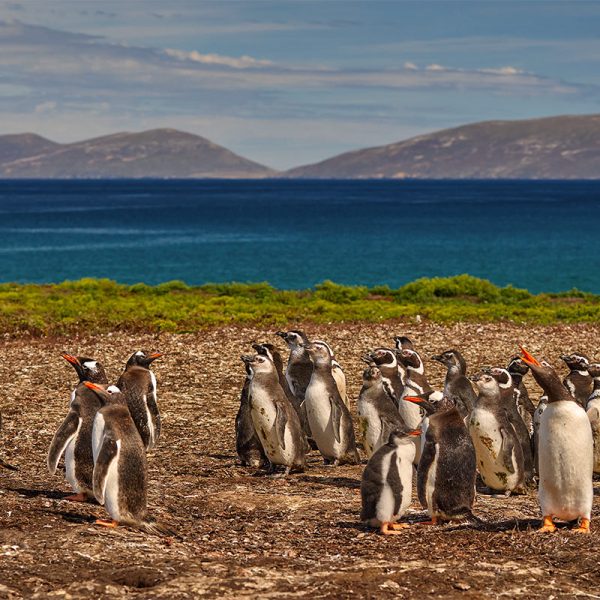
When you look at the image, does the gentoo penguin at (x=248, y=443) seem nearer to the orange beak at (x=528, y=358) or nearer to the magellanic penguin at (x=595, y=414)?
the magellanic penguin at (x=595, y=414)

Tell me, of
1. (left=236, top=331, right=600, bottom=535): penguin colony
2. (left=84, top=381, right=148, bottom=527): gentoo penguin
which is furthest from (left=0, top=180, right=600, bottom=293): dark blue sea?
(left=84, top=381, right=148, bottom=527): gentoo penguin

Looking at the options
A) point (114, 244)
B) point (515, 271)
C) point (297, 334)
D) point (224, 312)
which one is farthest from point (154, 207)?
point (297, 334)

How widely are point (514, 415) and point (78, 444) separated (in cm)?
460

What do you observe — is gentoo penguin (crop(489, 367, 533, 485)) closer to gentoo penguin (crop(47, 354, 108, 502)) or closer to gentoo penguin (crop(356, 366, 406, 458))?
gentoo penguin (crop(356, 366, 406, 458))

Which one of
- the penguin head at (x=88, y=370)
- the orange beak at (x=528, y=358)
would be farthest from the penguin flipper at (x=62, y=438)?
the orange beak at (x=528, y=358)

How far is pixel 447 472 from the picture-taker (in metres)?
9.40

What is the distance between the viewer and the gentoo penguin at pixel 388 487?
913 centimetres

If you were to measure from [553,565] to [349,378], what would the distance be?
410 inches

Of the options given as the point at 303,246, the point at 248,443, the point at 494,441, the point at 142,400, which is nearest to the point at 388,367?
the point at 248,443

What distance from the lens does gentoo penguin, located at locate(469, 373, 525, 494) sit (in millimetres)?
10938

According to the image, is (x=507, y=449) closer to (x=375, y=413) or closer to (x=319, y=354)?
(x=375, y=413)

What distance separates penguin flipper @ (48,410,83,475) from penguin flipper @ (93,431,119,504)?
106 cm

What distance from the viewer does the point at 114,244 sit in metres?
79.9

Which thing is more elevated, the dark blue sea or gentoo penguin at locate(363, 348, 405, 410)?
the dark blue sea
